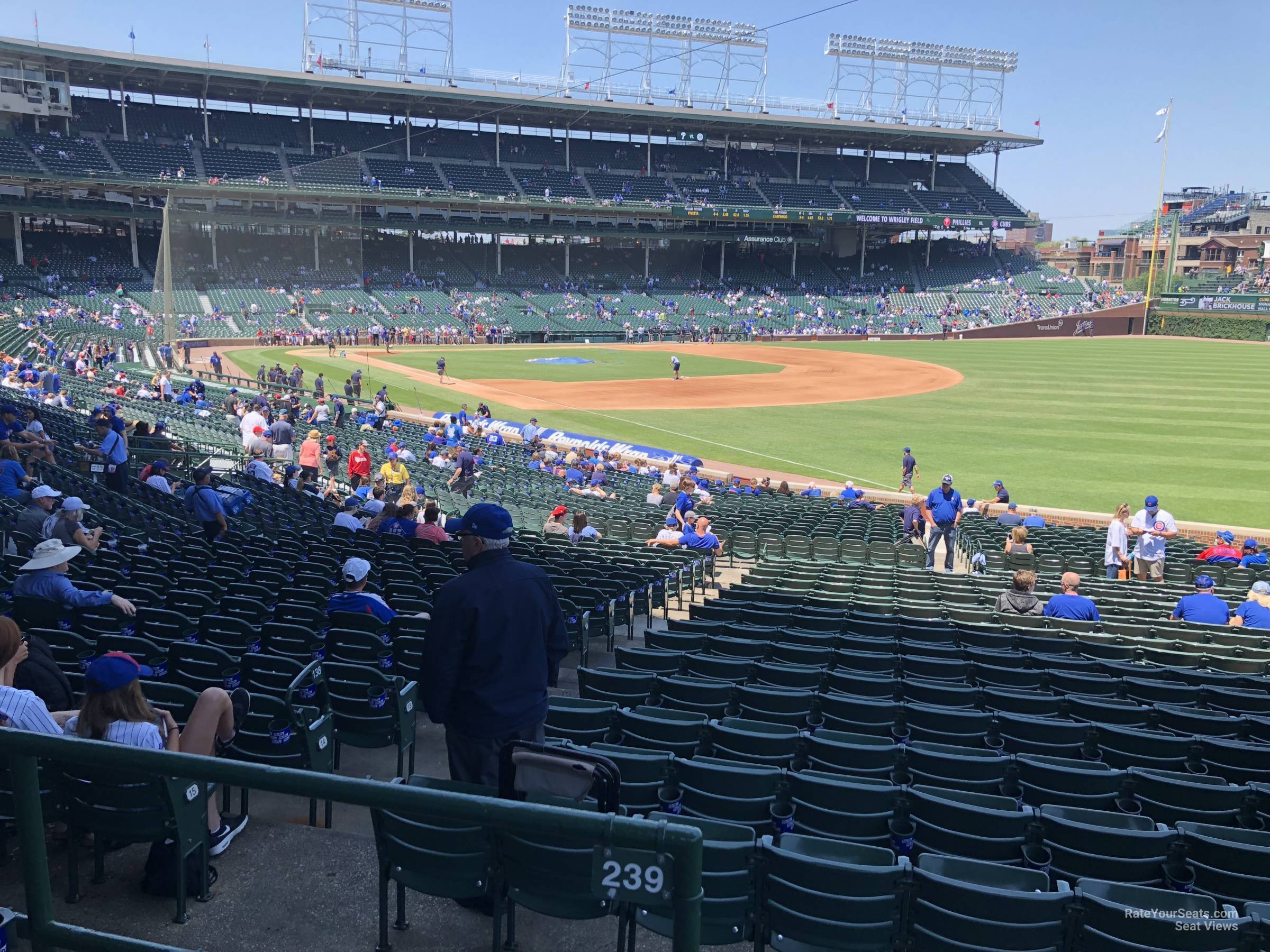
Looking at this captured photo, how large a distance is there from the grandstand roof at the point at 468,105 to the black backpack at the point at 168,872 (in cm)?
6771

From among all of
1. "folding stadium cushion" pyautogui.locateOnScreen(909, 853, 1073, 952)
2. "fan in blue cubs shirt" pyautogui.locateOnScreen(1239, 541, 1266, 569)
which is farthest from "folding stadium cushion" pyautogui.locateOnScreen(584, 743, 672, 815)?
"fan in blue cubs shirt" pyautogui.locateOnScreen(1239, 541, 1266, 569)

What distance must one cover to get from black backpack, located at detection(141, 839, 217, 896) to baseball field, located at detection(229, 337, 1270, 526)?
910 inches

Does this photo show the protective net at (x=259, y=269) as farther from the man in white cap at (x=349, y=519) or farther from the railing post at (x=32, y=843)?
the railing post at (x=32, y=843)

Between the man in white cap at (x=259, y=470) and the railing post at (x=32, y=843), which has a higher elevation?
the railing post at (x=32, y=843)

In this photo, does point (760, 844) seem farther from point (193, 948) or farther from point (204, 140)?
point (204, 140)

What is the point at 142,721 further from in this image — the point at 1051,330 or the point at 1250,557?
the point at 1051,330

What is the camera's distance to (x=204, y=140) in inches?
2618

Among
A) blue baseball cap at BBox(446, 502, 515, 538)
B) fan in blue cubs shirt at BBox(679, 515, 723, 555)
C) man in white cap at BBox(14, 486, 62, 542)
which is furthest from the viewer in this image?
fan in blue cubs shirt at BBox(679, 515, 723, 555)

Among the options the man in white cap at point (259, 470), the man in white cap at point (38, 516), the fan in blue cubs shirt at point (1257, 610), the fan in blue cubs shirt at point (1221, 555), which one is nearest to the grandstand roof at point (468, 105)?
the man in white cap at point (259, 470)

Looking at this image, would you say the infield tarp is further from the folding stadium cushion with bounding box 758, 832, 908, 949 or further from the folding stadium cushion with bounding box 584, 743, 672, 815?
the folding stadium cushion with bounding box 758, 832, 908, 949

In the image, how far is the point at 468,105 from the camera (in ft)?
238

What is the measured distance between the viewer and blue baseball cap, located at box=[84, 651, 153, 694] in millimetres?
4199

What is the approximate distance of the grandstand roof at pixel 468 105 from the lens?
60.3 m

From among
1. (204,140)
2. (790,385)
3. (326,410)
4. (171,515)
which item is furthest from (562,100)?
(171,515)
